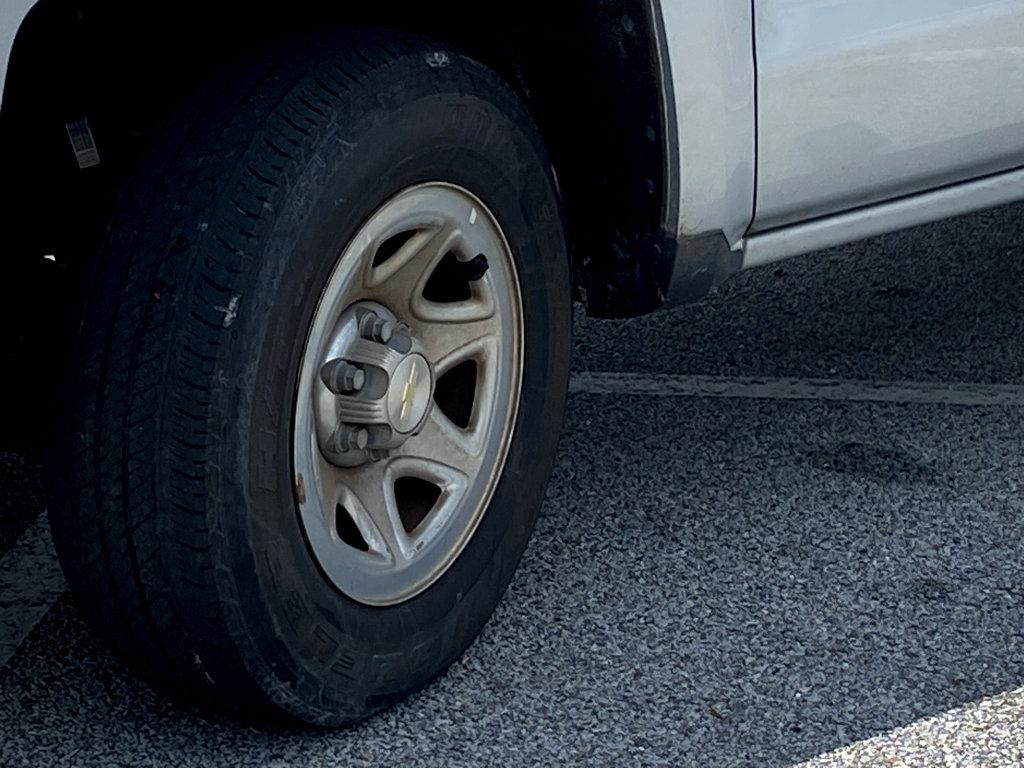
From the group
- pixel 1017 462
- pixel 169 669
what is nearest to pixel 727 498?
pixel 1017 462

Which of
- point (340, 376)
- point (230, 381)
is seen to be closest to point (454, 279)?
point (340, 376)

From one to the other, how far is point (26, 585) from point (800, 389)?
169cm

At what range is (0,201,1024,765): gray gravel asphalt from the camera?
7.38 ft

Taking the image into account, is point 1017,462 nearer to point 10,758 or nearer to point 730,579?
point 730,579

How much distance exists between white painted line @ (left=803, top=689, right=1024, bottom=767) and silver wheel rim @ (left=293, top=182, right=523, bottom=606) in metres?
0.63

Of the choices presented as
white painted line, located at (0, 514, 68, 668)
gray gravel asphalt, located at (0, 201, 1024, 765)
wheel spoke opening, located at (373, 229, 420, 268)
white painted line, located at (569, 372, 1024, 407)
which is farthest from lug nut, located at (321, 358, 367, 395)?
white painted line, located at (569, 372, 1024, 407)

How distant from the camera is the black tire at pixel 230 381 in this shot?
1.99 meters

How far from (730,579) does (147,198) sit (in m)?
1.18

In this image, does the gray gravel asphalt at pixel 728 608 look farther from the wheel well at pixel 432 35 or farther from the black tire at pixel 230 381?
the wheel well at pixel 432 35

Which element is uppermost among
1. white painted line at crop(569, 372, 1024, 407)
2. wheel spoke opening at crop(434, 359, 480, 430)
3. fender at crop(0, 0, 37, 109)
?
fender at crop(0, 0, 37, 109)

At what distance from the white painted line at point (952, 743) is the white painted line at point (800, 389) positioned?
4.15 feet

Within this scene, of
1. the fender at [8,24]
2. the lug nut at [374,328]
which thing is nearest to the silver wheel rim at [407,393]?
the lug nut at [374,328]

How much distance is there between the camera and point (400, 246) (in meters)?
2.35

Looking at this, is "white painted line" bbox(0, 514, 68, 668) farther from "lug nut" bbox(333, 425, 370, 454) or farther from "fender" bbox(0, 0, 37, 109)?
"fender" bbox(0, 0, 37, 109)
